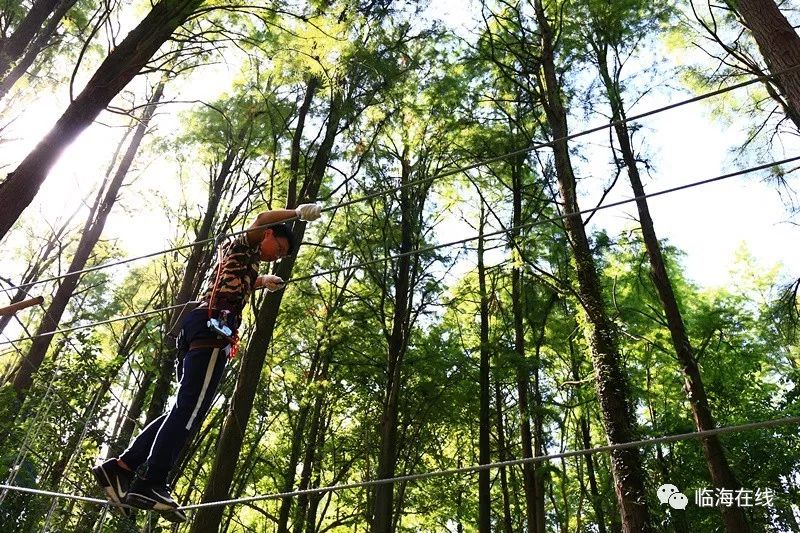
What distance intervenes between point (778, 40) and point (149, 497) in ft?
15.5

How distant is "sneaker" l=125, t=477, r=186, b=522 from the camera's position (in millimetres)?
2211

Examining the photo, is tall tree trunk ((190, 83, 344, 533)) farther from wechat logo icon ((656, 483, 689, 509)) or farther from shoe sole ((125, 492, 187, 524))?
wechat logo icon ((656, 483, 689, 509))

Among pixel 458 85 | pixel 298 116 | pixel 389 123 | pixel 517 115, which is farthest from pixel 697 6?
pixel 298 116

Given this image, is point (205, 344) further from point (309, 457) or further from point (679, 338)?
point (309, 457)

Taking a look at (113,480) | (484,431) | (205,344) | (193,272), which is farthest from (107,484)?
(484,431)

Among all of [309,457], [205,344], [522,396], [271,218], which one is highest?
[522,396]

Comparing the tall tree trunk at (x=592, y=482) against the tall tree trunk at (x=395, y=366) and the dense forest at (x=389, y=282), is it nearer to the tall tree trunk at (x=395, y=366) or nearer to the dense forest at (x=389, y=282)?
the dense forest at (x=389, y=282)

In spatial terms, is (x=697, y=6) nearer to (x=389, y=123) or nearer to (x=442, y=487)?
(x=389, y=123)

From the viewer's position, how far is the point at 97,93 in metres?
3.55

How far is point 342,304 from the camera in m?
9.52

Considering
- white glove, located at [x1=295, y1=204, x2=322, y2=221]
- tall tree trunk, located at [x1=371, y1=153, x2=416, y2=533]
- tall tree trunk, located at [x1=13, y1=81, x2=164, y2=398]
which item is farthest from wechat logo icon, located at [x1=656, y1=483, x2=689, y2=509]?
tall tree trunk, located at [x1=13, y1=81, x2=164, y2=398]

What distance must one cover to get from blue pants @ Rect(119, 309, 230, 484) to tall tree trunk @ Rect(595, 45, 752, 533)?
5091 millimetres

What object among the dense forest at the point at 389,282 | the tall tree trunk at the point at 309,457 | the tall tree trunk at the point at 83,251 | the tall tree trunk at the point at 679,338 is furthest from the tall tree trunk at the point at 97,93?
the tall tree trunk at the point at 309,457

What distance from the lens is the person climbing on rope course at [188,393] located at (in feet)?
7.40
